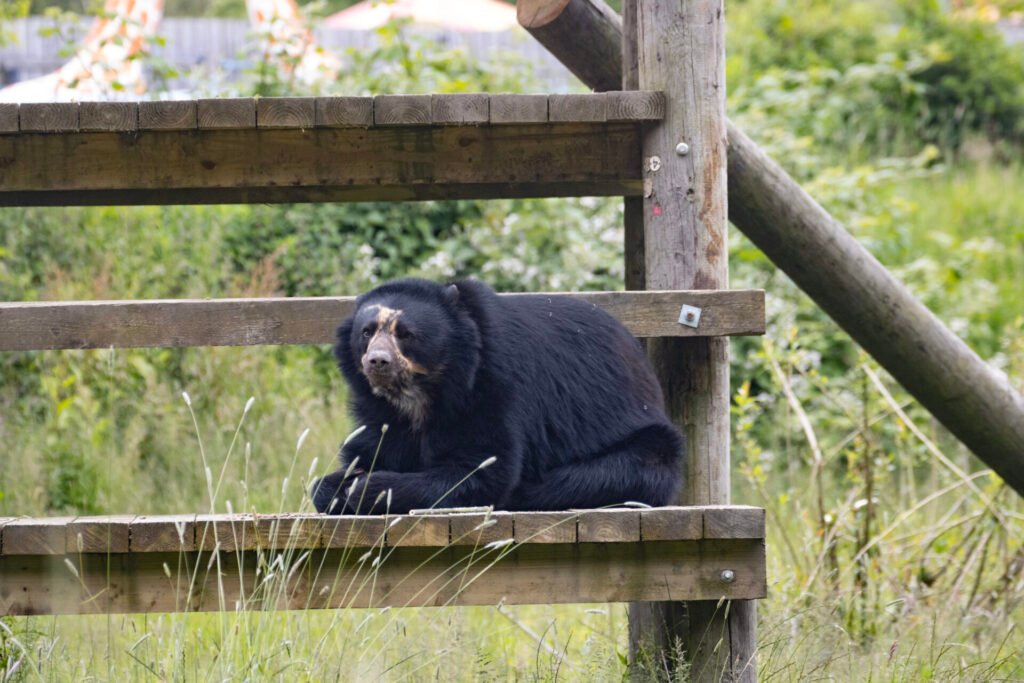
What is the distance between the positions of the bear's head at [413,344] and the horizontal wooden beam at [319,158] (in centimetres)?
34

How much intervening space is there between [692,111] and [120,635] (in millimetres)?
2412

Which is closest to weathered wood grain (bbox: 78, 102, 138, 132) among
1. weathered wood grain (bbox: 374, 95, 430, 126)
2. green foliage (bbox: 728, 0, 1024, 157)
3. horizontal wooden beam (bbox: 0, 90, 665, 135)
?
horizontal wooden beam (bbox: 0, 90, 665, 135)

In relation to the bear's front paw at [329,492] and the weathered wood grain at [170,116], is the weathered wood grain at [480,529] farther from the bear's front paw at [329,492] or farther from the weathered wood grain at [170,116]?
the weathered wood grain at [170,116]

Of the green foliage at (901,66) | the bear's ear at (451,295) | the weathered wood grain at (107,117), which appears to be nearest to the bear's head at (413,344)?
the bear's ear at (451,295)

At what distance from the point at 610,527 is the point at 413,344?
0.99 meters

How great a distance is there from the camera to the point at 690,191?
10.9ft

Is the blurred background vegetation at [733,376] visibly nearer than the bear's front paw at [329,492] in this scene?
No

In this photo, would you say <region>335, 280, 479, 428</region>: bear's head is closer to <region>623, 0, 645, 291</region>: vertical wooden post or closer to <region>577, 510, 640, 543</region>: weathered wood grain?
<region>623, 0, 645, 291</region>: vertical wooden post

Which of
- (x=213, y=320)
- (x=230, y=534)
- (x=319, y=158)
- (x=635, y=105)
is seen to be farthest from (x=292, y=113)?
(x=230, y=534)

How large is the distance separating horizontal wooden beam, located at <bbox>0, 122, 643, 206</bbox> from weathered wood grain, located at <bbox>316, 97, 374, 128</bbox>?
12 centimetres

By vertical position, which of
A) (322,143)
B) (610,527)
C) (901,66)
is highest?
(901,66)

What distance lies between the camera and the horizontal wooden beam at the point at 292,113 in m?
3.06

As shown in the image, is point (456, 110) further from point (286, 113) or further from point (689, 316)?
point (689, 316)

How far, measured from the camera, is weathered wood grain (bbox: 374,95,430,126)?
3.12 m
